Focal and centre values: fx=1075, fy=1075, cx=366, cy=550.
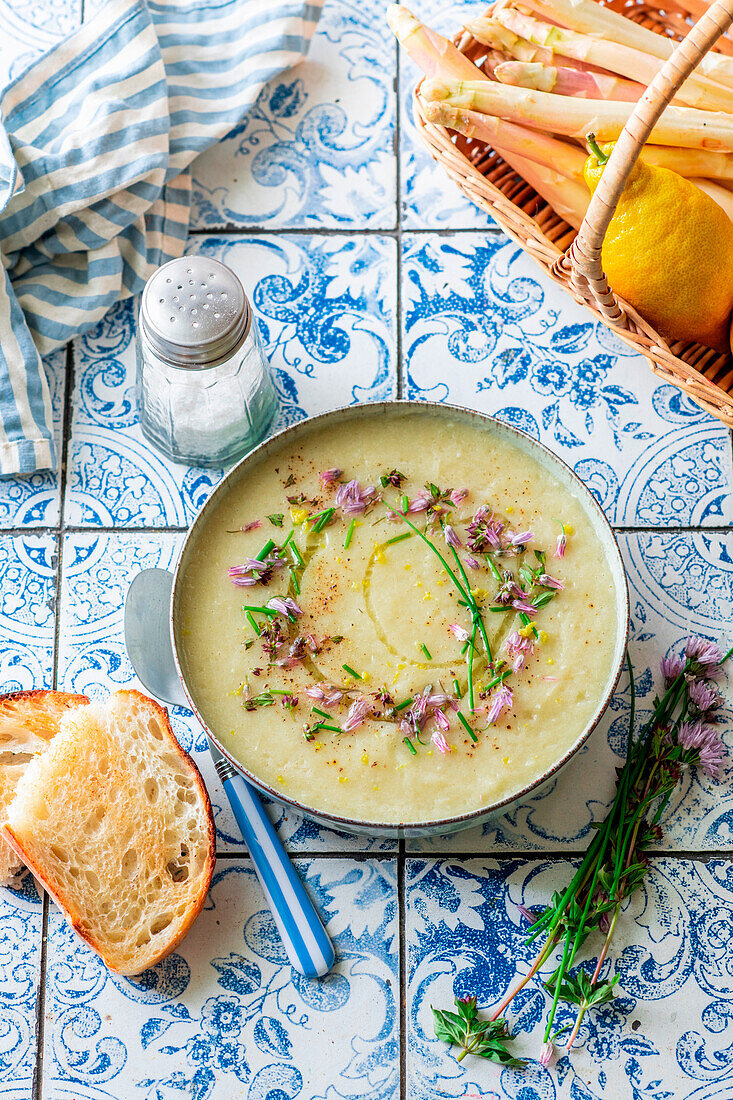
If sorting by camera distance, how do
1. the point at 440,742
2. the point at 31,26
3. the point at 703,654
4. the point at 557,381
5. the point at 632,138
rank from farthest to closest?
the point at 31,26, the point at 557,381, the point at 703,654, the point at 440,742, the point at 632,138

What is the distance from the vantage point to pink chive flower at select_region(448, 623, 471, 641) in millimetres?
972

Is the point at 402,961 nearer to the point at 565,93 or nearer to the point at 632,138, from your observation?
the point at 632,138

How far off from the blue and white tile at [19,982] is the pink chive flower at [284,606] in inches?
13.8

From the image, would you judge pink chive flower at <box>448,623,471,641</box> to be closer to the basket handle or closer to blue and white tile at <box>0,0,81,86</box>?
the basket handle

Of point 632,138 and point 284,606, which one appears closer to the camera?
point 632,138

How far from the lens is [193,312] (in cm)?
95

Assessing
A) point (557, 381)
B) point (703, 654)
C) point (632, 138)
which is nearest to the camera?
point (632, 138)

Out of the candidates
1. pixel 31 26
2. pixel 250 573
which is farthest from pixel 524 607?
pixel 31 26

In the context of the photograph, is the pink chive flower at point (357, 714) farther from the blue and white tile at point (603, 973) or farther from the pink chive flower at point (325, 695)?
the blue and white tile at point (603, 973)

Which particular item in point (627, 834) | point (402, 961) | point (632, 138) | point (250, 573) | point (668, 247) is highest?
point (632, 138)

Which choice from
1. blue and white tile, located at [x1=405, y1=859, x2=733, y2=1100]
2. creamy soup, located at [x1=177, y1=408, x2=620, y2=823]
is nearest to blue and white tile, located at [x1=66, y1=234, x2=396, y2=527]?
creamy soup, located at [x1=177, y1=408, x2=620, y2=823]

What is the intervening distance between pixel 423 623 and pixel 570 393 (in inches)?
13.5

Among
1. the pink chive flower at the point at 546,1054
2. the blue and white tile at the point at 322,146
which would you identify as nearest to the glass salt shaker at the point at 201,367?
the blue and white tile at the point at 322,146

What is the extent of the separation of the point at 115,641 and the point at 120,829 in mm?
198
